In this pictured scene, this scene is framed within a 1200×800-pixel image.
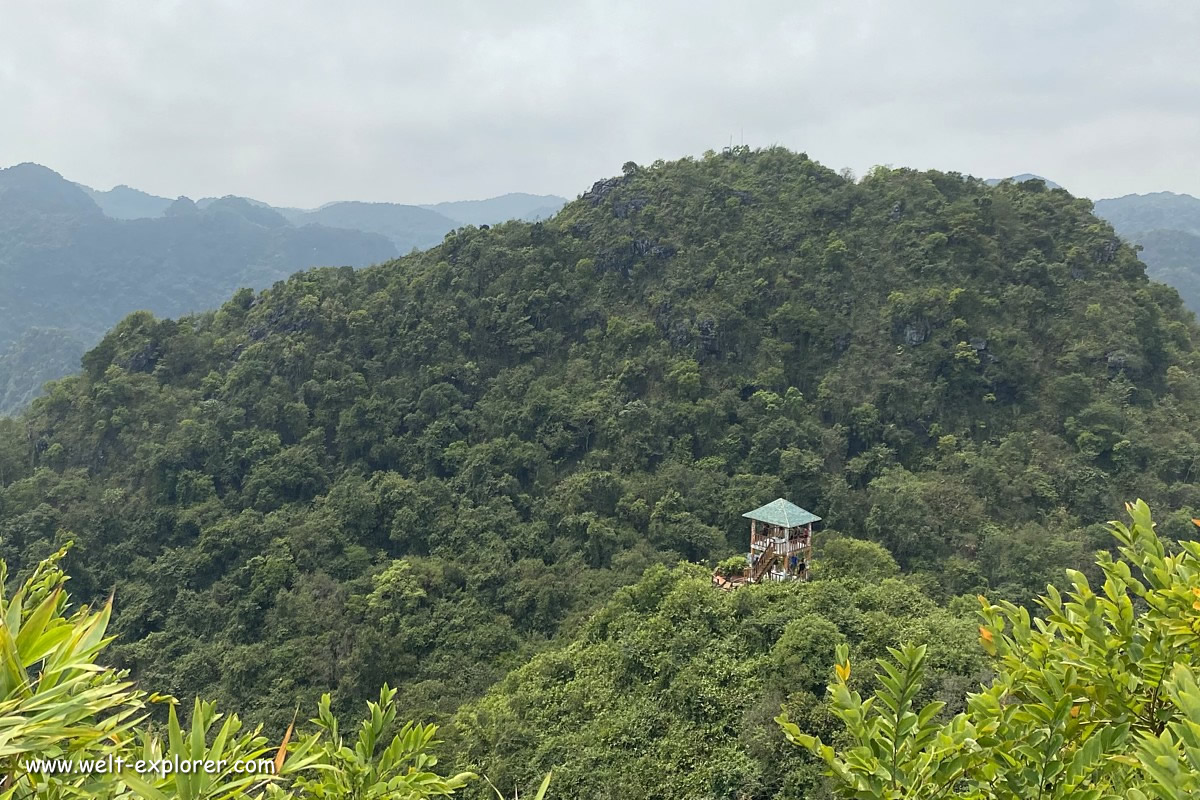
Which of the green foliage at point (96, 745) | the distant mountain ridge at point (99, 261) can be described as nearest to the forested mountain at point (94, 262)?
the distant mountain ridge at point (99, 261)

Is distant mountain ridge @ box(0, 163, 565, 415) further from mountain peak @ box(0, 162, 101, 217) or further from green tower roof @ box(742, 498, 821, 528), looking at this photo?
green tower roof @ box(742, 498, 821, 528)

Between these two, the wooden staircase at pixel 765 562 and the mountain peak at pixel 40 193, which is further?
the mountain peak at pixel 40 193

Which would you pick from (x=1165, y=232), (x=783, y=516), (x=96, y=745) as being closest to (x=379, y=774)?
(x=96, y=745)

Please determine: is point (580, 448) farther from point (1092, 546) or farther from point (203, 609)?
point (1092, 546)

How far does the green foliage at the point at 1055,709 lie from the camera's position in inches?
76.4

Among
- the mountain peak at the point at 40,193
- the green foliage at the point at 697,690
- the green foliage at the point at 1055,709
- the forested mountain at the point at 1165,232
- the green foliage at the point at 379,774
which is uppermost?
the mountain peak at the point at 40,193

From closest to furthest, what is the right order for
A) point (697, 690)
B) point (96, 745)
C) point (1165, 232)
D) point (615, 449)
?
point (96, 745), point (697, 690), point (615, 449), point (1165, 232)

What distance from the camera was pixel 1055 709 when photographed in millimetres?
1987

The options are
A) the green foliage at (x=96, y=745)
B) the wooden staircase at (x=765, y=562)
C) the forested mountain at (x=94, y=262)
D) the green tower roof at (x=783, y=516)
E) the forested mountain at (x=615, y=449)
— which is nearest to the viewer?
the green foliage at (x=96, y=745)

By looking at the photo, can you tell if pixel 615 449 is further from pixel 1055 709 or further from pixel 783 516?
pixel 1055 709

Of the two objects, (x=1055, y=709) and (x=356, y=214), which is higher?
A: (x=356, y=214)

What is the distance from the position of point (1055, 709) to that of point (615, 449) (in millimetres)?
19030

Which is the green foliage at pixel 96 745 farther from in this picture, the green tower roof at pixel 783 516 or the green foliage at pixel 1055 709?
the green tower roof at pixel 783 516

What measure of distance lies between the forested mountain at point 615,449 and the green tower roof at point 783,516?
1076mm
